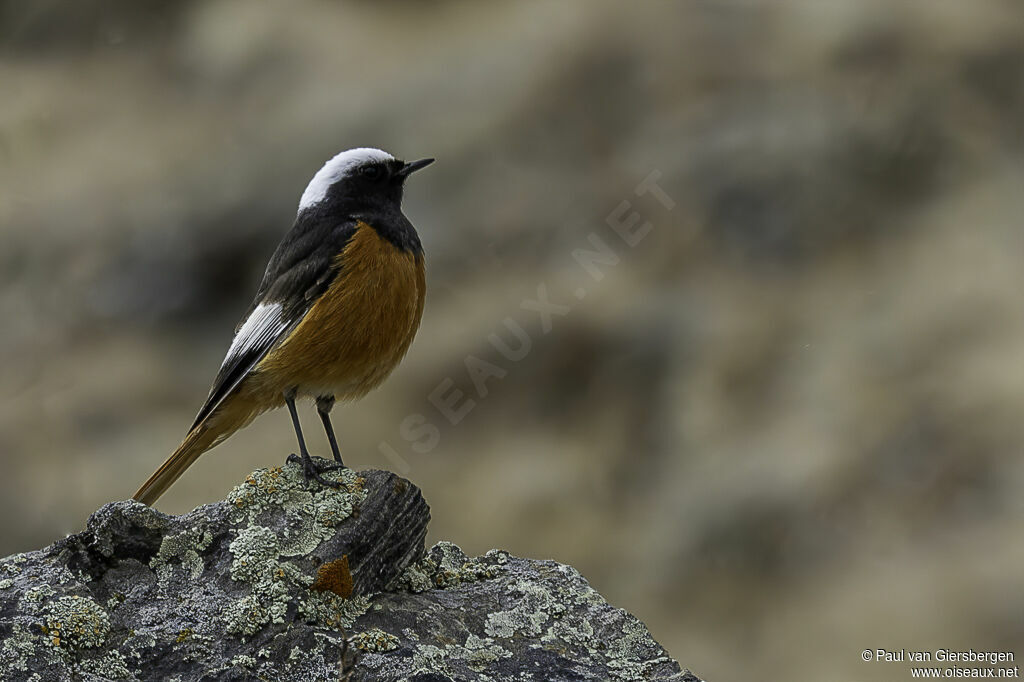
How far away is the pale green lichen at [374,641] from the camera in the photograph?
4.21 m

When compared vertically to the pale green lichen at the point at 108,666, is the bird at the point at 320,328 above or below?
above

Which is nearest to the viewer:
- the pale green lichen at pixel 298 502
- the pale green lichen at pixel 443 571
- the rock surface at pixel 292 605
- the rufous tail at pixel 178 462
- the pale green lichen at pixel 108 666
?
the pale green lichen at pixel 108 666

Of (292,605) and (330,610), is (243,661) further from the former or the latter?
(330,610)

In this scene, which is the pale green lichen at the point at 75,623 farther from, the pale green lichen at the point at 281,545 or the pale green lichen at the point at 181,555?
the pale green lichen at the point at 281,545

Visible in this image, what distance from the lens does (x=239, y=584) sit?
4277 millimetres

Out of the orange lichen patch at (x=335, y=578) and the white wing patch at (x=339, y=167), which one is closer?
the orange lichen patch at (x=335, y=578)

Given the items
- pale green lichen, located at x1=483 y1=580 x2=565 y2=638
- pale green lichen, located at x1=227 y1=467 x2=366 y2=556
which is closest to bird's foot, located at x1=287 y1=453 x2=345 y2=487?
pale green lichen, located at x1=227 y1=467 x2=366 y2=556

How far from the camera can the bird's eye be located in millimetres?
6265

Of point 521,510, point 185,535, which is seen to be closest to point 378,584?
point 185,535

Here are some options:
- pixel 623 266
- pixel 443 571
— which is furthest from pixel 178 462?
pixel 623 266

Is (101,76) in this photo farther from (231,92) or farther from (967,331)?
(967,331)

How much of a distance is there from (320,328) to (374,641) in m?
1.85

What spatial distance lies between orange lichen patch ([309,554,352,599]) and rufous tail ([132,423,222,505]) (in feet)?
4.89

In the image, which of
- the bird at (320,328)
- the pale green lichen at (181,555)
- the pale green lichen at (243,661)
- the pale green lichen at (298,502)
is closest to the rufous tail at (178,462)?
the bird at (320,328)
